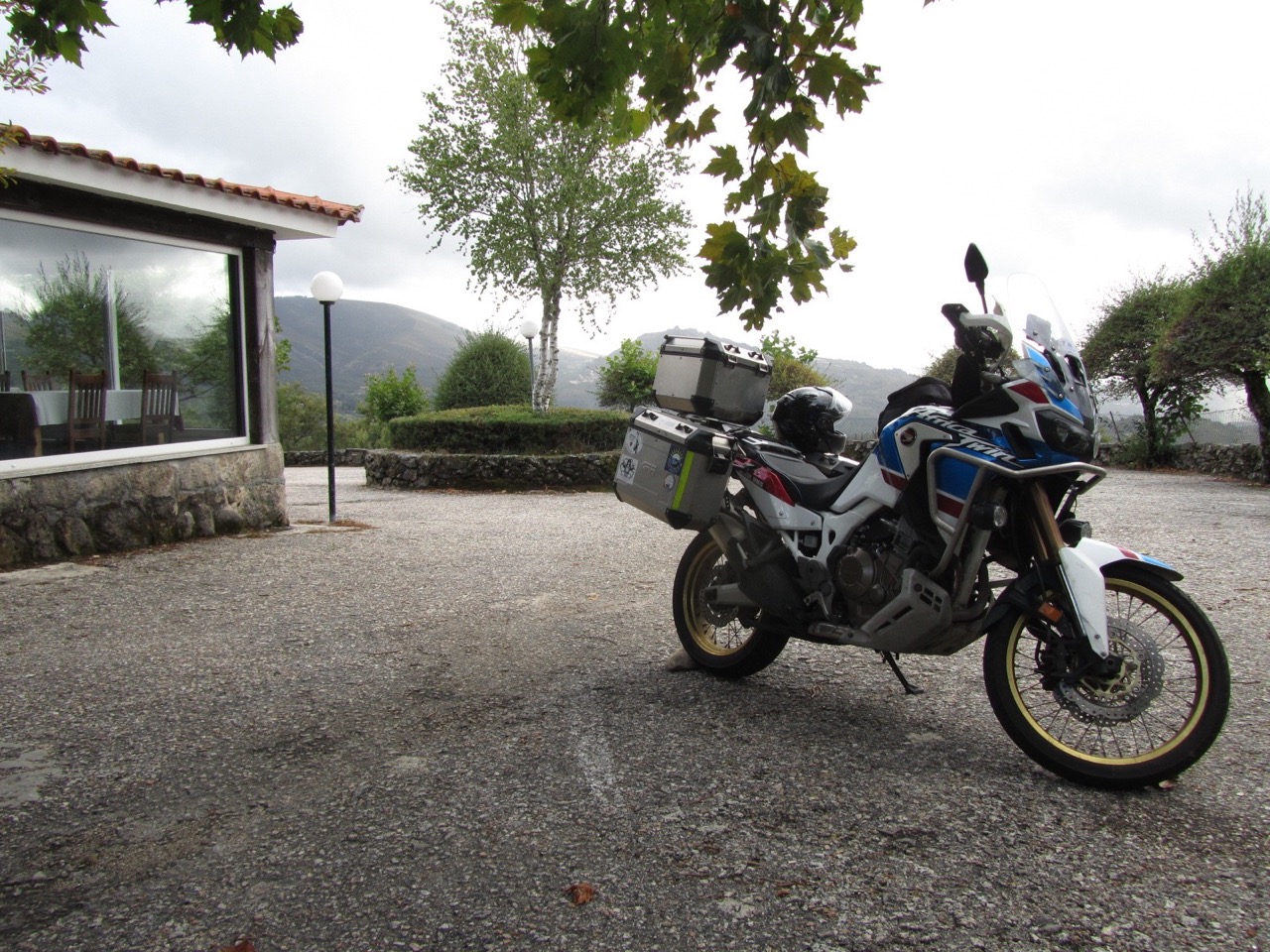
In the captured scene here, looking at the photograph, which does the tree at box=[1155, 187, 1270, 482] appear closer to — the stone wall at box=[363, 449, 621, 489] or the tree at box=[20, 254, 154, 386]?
the stone wall at box=[363, 449, 621, 489]

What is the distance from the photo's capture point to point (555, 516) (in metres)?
10.2

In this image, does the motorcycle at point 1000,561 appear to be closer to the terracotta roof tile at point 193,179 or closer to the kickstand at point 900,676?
the kickstand at point 900,676

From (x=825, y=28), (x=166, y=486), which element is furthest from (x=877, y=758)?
(x=166, y=486)

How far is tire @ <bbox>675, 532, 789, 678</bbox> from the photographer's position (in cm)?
385

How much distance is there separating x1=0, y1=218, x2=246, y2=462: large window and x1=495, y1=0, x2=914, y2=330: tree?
584 centimetres

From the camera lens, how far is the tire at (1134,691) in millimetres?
2590

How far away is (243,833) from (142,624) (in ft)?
10.1

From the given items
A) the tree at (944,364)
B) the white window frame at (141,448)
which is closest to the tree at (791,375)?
the tree at (944,364)

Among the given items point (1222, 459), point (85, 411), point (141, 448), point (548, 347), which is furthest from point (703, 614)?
point (1222, 459)

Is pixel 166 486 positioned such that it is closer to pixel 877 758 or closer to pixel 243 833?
pixel 243 833

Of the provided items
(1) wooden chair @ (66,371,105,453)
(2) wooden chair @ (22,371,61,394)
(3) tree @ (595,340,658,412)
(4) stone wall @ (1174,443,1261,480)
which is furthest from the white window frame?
(4) stone wall @ (1174,443,1261,480)

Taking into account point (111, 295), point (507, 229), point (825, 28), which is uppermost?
point (507, 229)

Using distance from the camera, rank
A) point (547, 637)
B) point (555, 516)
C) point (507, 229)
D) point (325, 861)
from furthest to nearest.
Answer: point (507, 229) → point (555, 516) → point (547, 637) → point (325, 861)

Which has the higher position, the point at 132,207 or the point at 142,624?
the point at 132,207
